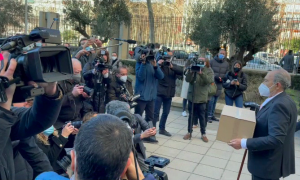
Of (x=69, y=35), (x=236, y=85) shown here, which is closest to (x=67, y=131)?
(x=236, y=85)

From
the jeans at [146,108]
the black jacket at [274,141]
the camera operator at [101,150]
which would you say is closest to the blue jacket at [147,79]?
the jeans at [146,108]

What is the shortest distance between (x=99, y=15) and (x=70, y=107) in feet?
39.4

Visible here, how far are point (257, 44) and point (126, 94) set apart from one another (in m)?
7.01

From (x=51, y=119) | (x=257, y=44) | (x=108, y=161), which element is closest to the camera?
(x=108, y=161)

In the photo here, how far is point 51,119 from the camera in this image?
6.68ft

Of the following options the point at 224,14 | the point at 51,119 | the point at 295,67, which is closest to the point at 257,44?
the point at 224,14

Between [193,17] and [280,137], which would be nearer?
[280,137]

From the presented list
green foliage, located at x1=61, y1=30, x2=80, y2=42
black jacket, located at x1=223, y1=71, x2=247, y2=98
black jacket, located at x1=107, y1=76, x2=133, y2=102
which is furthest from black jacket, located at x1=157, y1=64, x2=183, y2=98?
green foliage, located at x1=61, y1=30, x2=80, y2=42

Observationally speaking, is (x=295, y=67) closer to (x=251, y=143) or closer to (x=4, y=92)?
(x=251, y=143)

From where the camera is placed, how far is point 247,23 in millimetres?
10227

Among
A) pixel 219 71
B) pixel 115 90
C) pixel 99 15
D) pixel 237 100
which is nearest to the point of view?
pixel 115 90

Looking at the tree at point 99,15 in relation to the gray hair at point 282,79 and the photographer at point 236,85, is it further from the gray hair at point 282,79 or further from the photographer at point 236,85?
the gray hair at point 282,79

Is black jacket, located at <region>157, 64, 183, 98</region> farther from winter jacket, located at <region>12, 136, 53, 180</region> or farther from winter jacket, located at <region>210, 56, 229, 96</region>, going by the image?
winter jacket, located at <region>12, 136, 53, 180</region>

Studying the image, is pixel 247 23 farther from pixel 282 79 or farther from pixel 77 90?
pixel 77 90
